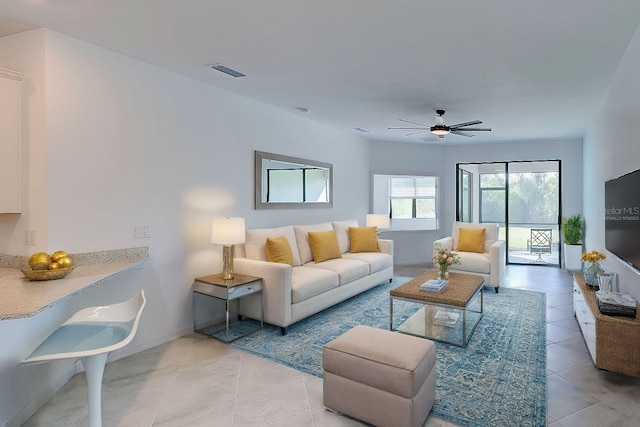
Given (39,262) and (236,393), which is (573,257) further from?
(39,262)

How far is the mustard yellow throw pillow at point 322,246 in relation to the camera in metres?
4.81

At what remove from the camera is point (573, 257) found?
6.39 meters

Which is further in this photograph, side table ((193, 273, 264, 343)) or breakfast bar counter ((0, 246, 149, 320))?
side table ((193, 273, 264, 343))

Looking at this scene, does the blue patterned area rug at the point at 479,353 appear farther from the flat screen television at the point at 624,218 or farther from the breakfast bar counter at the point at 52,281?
the breakfast bar counter at the point at 52,281

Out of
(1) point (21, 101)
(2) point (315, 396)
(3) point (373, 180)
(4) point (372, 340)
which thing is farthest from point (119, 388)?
(3) point (373, 180)

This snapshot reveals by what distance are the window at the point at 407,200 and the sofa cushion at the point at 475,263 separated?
6.84 feet

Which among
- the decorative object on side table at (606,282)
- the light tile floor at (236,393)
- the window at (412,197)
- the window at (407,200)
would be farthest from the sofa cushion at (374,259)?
the decorative object on side table at (606,282)

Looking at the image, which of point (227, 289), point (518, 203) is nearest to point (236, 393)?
point (227, 289)

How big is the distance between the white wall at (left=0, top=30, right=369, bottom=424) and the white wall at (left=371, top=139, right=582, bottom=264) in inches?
143

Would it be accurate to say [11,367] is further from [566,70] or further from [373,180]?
[373,180]

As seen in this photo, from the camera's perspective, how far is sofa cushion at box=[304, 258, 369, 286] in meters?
4.39

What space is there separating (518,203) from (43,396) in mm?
8243

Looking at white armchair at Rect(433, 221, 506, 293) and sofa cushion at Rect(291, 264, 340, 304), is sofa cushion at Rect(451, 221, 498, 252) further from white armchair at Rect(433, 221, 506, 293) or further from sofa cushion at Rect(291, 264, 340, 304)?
sofa cushion at Rect(291, 264, 340, 304)

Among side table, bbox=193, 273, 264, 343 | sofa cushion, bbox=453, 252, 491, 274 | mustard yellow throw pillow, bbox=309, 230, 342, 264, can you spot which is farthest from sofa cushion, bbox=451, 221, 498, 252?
side table, bbox=193, 273, 264, 343
